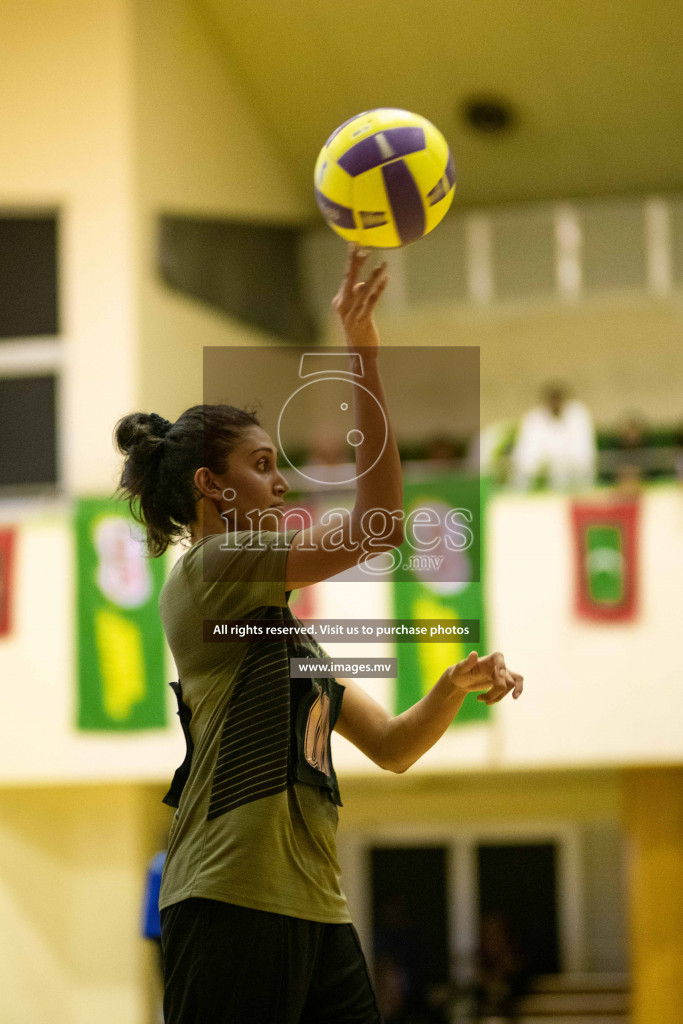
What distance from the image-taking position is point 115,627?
6.02m

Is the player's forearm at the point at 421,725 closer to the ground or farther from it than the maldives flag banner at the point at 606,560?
closer to the ground

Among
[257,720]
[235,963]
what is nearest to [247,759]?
[257,720]

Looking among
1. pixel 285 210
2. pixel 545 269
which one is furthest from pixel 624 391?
pixel 285 210

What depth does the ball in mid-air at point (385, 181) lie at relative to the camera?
97.6 inches

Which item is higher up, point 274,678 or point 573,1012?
point 274,678

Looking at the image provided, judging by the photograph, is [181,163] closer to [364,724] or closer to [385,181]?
[385,181]

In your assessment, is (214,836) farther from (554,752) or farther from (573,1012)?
(573,1012)

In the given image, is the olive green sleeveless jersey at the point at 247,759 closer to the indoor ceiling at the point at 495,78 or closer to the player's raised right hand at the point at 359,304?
the player's raised right hand at the point at 359,304

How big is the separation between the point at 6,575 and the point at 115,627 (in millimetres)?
755

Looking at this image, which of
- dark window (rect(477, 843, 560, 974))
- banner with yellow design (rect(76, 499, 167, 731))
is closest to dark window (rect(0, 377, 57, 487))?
banner with yellow design (rect(76, 499, 167, 731))

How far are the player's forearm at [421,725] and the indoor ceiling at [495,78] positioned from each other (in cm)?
417

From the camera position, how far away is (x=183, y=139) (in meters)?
7.39

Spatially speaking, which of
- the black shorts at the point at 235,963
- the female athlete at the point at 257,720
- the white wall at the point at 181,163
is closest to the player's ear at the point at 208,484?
the female athlete at the point at 257,720

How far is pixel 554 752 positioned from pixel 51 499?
3.10 m
